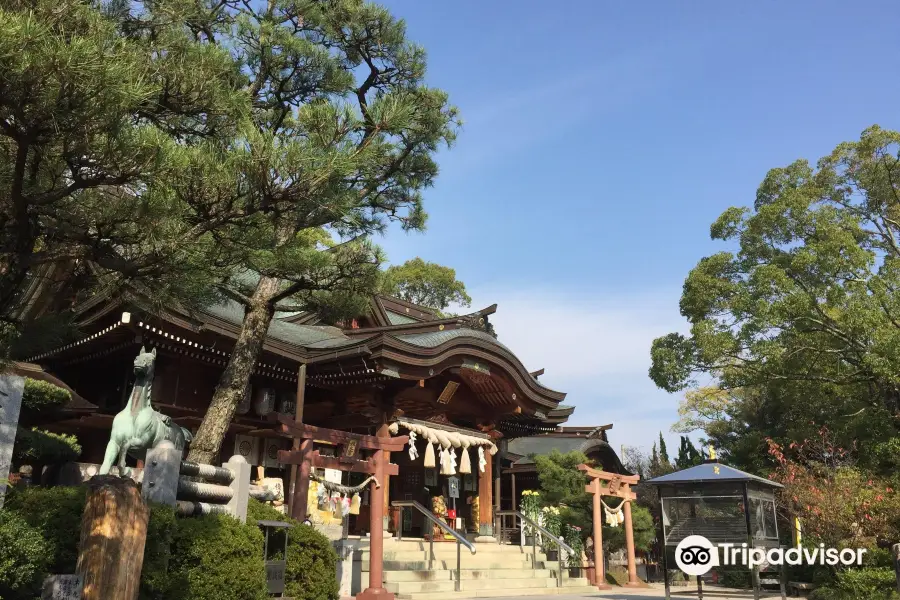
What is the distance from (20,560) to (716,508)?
1020cm

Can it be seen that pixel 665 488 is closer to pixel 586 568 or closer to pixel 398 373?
pixel 398 373

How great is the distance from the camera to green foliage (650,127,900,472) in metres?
17.0

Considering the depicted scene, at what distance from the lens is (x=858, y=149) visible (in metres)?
21.6

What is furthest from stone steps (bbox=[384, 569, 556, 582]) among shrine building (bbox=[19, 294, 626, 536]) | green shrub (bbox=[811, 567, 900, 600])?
green shrub (bbox=[811, 567, 900, 600])

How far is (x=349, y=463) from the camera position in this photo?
11.3m

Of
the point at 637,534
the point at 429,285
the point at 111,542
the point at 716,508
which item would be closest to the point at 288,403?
the point at 716,508

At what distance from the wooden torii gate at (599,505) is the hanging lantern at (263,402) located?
7882 millimetres

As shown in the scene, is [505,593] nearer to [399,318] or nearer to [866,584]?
[866,584]

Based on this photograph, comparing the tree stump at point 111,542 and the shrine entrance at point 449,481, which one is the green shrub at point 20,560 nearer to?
the tree stump at point 111,542

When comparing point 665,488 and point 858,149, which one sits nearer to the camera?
point 665,488

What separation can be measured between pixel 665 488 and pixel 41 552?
943 centimetres

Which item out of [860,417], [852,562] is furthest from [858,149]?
[852,562]

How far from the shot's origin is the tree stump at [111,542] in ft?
17.7

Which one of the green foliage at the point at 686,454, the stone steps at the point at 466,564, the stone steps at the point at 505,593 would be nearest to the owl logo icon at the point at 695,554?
the stone steps at the point at 505,593
